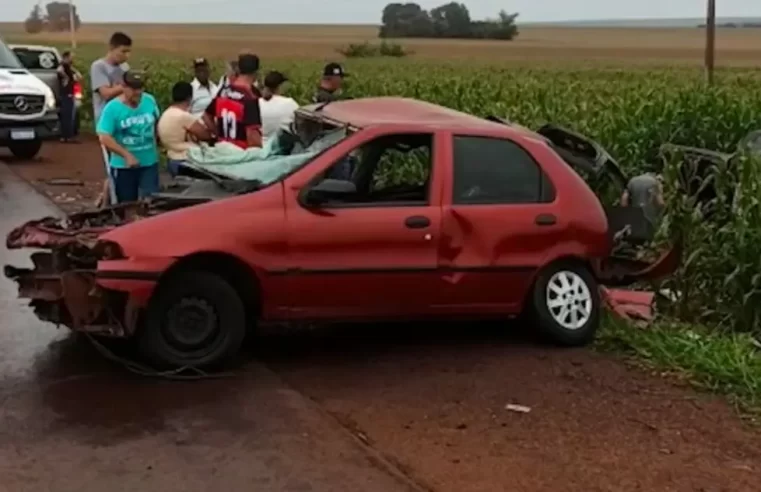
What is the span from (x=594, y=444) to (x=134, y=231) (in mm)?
2891

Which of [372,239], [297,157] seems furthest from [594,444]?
[297,157]

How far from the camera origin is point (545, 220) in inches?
333

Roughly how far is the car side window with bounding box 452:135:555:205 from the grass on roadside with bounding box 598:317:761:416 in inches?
43.3

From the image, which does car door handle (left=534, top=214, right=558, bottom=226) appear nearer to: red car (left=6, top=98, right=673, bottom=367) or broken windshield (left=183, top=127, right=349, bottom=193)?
red car (left=6, top=98, right=673, bottom=367)

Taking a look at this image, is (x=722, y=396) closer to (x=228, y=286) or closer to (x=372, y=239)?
(x=372, y=239)

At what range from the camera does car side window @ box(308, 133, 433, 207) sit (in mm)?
8203

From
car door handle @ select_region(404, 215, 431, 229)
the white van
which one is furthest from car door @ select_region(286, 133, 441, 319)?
the white van

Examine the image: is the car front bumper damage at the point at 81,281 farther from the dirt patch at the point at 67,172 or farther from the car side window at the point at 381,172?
the dirt patch at the point at 67,172

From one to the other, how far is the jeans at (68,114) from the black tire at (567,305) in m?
16.3

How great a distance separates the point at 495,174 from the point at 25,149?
48.5 ft

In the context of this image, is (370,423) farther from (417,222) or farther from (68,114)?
(68,114)

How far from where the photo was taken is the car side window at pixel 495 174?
8359 millimetres

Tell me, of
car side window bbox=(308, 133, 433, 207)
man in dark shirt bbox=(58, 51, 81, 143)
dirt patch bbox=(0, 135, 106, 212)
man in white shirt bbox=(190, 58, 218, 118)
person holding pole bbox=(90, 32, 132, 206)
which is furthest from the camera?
man in dark shirt bbox=(58, 51, 81, 143)

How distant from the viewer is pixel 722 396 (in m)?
7.64
